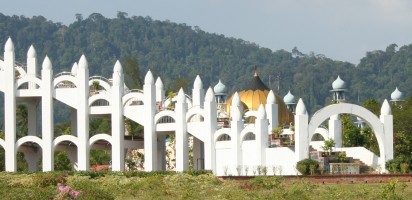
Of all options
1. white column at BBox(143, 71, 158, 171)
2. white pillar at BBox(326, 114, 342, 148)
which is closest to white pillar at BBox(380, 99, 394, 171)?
white pillar at BBox(326, 114, 342, 148)

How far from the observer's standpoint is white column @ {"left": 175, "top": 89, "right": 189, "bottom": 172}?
55.1m

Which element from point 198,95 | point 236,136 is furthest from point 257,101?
point 236,136

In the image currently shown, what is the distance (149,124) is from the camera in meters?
55.9

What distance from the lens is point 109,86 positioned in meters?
58.2

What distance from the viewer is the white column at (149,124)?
5566cm

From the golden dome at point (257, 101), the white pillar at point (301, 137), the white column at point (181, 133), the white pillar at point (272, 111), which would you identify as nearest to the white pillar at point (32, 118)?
the white column at point (181, 133)

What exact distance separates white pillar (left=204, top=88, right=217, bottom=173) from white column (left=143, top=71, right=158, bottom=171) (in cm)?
269

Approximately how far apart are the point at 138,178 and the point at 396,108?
29.5 m

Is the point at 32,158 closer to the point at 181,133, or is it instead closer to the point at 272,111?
the point at 181,133

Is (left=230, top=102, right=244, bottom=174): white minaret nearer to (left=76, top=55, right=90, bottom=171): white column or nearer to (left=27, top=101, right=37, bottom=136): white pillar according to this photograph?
(left=76, top=55, right=90, bottom=171): white column

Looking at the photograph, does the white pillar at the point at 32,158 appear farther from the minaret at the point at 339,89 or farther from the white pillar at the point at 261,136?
the minaret at the point at 339,89

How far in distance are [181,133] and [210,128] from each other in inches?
64.6

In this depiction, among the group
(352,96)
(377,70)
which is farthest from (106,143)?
(377,70)

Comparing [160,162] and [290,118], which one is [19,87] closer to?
[160,162]
